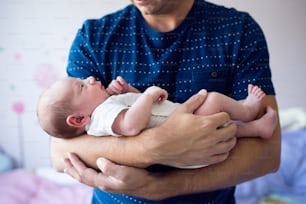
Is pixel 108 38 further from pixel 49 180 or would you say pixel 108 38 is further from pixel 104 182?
pixel 49 180

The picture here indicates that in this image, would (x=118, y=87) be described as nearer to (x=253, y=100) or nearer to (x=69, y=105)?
(x=69, y=105)

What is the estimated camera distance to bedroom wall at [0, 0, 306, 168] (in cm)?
156

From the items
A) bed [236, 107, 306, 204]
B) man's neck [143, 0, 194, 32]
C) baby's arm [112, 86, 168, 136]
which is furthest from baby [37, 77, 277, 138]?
bed [236, 107, 306, 204]

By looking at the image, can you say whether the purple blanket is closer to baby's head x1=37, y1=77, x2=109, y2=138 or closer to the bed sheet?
the bed sheet

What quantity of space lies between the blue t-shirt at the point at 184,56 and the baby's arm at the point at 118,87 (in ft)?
0.17

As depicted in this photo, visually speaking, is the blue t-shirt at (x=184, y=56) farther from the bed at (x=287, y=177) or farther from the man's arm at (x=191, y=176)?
the bed at (x=287, y=177)

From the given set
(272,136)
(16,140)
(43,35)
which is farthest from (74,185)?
(272,136)

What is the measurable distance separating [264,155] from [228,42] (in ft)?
0.82

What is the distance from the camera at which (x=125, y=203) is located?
793 mm

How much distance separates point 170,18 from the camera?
32.5 inches

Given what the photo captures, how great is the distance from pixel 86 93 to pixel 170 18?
0.27 m

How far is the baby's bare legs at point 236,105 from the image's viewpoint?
68 cm

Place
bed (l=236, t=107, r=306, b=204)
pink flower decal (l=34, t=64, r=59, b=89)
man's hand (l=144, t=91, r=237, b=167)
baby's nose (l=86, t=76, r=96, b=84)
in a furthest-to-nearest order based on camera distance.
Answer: pink flower decal (l=34, t=64, r=59, b=89)
bed (l=236, t=107, r=306, b=204)
baby's nose (l=86, t=76, r=96, b=84)
man's hand (l=144, t=91, r=237, b=167)

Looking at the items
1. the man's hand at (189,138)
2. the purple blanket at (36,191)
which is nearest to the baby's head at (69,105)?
the man's hand at (189,138)
